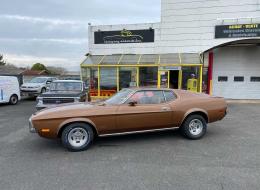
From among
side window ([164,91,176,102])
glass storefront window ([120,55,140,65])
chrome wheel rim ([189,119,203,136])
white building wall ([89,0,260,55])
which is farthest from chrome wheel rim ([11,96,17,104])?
chrome wheel rim ([189,119,203,136])

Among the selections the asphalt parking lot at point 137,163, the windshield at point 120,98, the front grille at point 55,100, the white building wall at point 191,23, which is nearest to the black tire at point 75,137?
the asphalt parking lot at point 137,163

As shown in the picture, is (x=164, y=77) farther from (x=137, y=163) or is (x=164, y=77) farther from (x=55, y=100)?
(x=137, y=163)

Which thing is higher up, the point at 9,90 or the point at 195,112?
the point at 9,90

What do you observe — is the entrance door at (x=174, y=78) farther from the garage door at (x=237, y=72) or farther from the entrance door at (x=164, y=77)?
the garage door at (x=237, y=72)

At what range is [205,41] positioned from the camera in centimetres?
1359

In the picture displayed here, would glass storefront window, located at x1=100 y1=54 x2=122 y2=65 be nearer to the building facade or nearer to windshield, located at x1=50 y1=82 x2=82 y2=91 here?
the building facade

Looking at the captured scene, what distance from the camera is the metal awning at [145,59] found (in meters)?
13.3

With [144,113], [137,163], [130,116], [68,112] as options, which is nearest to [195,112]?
[144,113]

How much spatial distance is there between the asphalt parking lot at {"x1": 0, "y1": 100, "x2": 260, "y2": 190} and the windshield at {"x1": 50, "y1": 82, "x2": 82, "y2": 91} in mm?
3855

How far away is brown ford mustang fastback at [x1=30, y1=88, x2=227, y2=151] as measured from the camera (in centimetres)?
490

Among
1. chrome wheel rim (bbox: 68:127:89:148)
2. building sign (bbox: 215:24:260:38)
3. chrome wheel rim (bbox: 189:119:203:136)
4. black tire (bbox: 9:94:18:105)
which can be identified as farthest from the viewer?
black tire (bbox: 9:94:18:105)

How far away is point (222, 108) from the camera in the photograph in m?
6.15

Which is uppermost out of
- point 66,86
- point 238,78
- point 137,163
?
point 238,78

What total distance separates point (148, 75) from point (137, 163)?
10.1 metres
